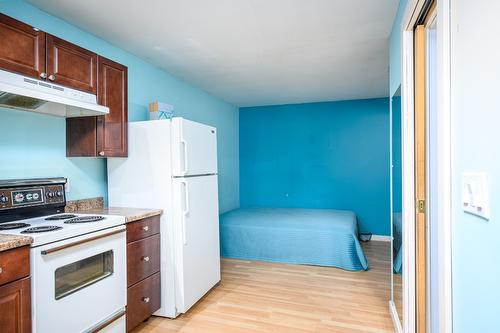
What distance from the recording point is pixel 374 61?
318 centimetres

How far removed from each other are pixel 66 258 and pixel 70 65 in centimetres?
132

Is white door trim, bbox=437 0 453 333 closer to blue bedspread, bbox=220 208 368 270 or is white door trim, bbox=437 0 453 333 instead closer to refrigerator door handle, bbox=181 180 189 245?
refrigerator door handle, bbox=181 180 189 245

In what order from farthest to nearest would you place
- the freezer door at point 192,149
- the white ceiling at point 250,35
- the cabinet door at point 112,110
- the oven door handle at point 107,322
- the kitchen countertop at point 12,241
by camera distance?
the freezer door at point 192,149, the cabinet door at point 112,110, the white ceiling at point 250,35, the oven door handle at point 107,322, the kitchen countertop at point 12,241

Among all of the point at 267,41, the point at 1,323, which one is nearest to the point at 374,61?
the point at 267,41

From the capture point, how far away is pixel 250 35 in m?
2.54

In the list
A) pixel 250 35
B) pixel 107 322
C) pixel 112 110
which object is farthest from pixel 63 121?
pixel 250 35

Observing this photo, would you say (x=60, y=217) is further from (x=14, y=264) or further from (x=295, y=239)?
(x=295, y=239)

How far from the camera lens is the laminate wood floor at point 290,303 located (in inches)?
91.4

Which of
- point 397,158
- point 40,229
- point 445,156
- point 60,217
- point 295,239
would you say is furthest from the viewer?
point 295,239

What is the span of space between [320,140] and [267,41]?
9.30 ft

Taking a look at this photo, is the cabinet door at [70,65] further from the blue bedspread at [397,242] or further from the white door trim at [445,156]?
the blue bedspread at [397,242]

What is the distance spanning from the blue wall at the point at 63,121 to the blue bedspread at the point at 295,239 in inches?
67.9

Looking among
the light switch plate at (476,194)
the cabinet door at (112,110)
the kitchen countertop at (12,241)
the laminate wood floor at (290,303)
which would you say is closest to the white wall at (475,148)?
the light switch plate at (476,194)

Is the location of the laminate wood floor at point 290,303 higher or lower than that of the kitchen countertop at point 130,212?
lower
